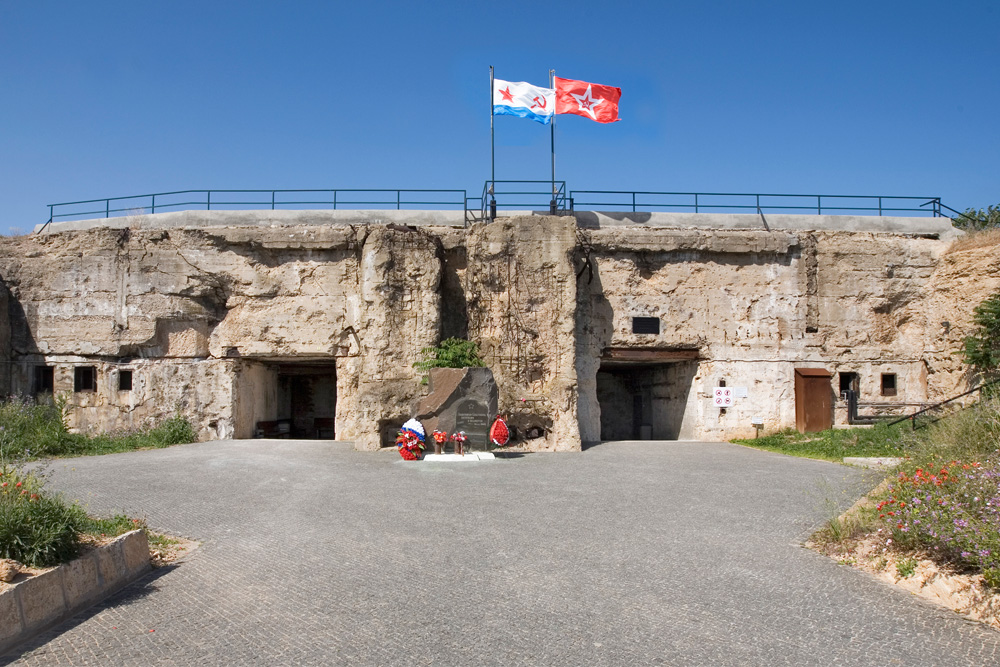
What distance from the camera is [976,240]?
18.3m

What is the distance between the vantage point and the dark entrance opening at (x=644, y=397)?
1986 centimetres

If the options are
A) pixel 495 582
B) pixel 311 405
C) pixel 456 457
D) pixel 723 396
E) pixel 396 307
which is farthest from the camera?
pixel 311 405

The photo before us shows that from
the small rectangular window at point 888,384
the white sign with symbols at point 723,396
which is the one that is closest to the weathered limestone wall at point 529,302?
the white sign with symbols at point 723,396

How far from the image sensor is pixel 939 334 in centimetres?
1892

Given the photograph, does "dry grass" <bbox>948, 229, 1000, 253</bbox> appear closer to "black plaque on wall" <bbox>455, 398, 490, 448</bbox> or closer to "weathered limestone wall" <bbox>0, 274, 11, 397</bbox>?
"black plaque on wall" <bbox>455, 398, 490, 448</bbox>

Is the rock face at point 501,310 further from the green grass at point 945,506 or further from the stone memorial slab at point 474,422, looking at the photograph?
the green grass at point 945,506

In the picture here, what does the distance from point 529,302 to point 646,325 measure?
11.6ft

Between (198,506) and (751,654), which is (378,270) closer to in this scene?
(198,506)

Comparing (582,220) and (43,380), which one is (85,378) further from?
(582,220)

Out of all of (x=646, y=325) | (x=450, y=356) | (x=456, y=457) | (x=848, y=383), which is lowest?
(x=456, y=457)

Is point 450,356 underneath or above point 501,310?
underneath

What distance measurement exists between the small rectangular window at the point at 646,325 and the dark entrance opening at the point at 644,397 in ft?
3.65

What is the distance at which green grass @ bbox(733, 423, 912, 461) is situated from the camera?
14.3m

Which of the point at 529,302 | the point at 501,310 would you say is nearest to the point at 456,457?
the point at 501,310
